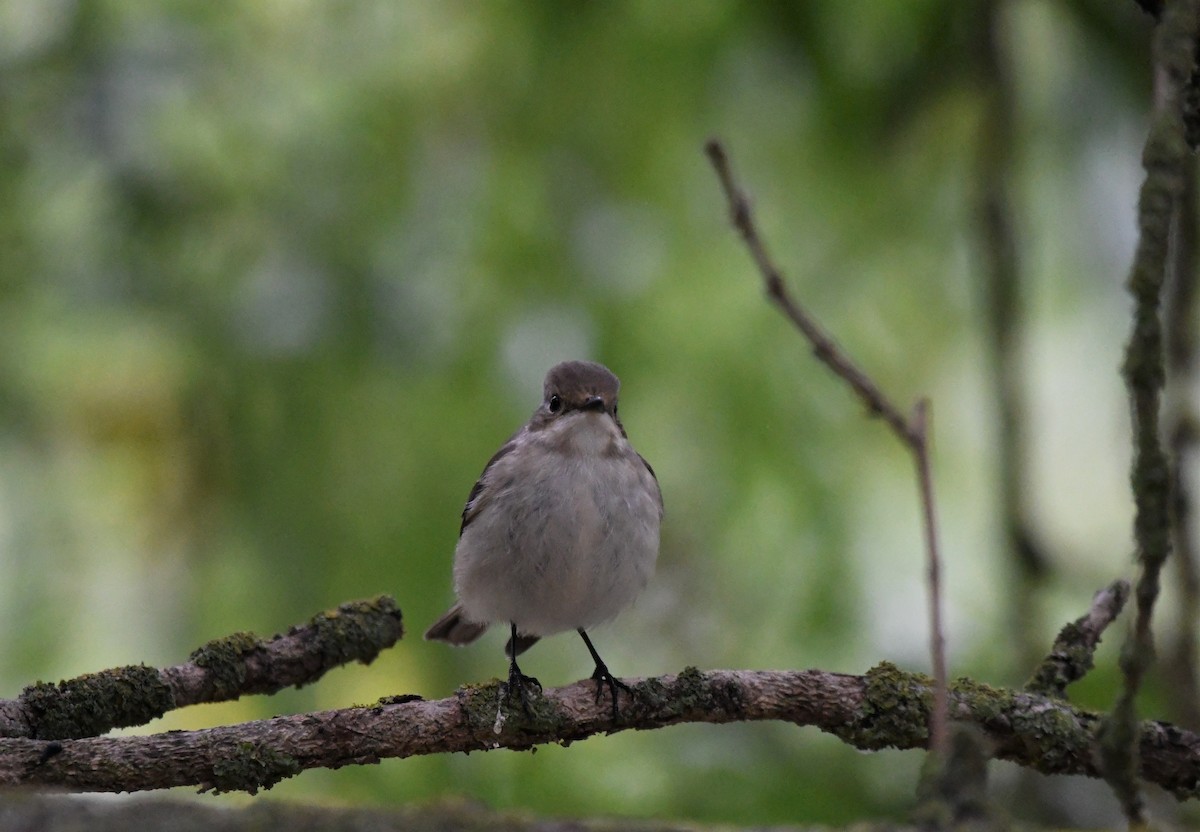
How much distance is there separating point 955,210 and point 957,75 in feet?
2.10

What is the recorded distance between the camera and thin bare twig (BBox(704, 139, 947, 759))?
1.83 m

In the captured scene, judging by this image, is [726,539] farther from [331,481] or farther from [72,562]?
[72,562]

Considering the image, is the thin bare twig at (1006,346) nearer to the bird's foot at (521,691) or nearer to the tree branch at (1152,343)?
the bird's foot at (521,691)

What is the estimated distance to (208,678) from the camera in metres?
2.96

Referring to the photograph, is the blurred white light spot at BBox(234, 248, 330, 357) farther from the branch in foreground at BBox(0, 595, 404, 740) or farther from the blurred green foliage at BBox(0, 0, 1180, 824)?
the branch in foreground at BBox(0, 595, 404, 740)

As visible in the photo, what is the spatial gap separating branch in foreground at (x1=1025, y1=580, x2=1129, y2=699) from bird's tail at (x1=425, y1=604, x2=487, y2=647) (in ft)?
8.47

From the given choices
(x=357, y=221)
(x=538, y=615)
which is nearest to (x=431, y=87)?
(x=357, y=221)

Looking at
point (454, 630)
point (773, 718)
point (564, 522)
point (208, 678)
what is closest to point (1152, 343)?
point (773, 718)

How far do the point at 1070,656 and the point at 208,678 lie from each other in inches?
79.8

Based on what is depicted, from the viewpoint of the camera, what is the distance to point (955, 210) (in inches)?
236

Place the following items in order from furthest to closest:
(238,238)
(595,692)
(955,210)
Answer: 1. (955,210)
2. (238,238)
3. (595,692)

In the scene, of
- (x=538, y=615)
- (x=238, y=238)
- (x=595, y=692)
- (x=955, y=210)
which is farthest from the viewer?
(x=955, y=210)

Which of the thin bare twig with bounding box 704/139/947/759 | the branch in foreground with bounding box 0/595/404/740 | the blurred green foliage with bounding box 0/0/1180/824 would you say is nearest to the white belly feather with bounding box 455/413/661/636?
the blurred green foliage with bounding box 0/0/1180/824

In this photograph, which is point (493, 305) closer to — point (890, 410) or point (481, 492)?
point (481, 492)
